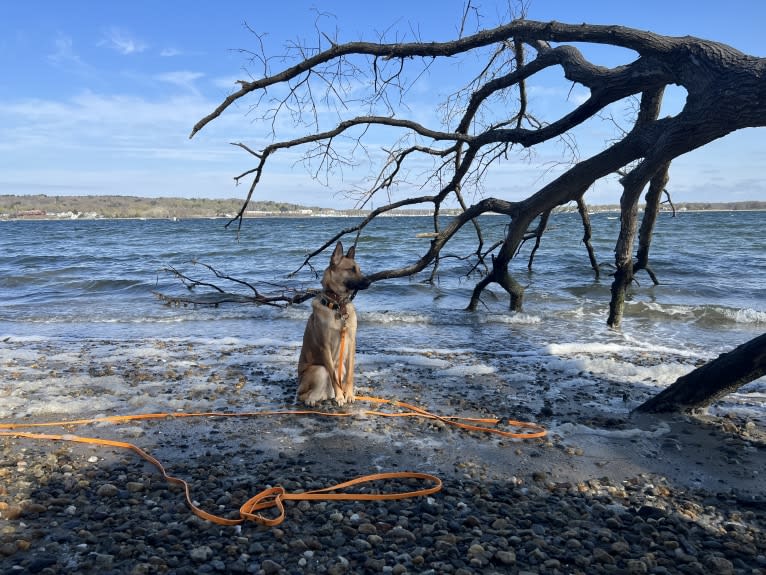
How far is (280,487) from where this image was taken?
3879mm

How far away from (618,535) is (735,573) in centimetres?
61

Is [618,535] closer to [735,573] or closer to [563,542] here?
[563,542]

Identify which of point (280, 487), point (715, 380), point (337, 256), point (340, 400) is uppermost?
point (337, 256)

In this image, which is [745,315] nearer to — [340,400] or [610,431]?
[610,431]

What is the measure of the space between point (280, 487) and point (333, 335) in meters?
2.34

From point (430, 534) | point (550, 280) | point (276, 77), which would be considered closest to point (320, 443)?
point (430, 534)

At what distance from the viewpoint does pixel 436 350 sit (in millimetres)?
9133

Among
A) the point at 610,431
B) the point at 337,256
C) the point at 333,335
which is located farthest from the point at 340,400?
the point at 610,431

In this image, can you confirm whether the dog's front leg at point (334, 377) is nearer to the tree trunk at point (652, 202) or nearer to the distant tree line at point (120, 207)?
the tree trunk at point (652, 202)

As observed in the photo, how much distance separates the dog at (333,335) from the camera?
6004mm

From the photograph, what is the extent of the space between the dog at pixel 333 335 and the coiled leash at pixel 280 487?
Result: 0.98 ft

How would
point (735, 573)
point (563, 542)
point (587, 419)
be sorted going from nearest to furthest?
point (735, 573)
point (563, 542)
point (587, 419)

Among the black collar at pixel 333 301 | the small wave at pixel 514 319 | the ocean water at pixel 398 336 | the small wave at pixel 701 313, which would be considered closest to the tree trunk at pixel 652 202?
the ocean water at pixel 398 336

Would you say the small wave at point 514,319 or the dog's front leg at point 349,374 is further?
the small wave at point 514,319
